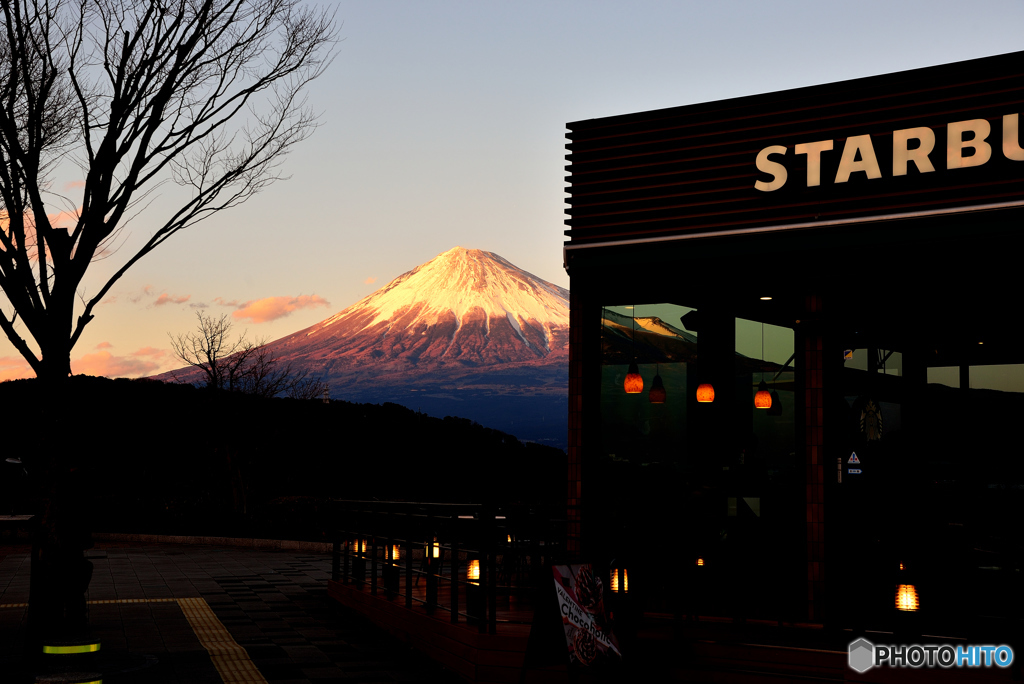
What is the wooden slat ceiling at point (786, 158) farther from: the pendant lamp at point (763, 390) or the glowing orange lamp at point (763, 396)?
the glowing orange lamp at point (763, 396)

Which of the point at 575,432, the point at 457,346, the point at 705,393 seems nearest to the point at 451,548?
the point at 575,432

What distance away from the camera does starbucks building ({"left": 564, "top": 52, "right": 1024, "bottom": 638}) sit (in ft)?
24.9

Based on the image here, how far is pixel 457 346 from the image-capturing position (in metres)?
157

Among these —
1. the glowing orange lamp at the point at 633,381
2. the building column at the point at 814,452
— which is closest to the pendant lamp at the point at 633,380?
the glowing orange lamp at the point at 633,381

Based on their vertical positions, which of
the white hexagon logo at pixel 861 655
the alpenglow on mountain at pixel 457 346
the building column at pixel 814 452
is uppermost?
the alpenglow on mountain at pixel 457 346

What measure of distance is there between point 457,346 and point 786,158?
149 metres

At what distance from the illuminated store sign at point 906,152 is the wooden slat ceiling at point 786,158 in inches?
2.0

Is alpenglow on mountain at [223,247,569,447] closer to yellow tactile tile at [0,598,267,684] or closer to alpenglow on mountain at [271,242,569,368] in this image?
alpenglow on mountain at [271,242,569,368]

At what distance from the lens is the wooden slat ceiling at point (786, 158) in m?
7.55

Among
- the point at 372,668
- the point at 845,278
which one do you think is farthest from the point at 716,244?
the point at 372,668

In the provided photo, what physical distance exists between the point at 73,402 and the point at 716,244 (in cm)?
626

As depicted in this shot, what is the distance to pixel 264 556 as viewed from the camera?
60.7 feet

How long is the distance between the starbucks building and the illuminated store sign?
0.05 ft

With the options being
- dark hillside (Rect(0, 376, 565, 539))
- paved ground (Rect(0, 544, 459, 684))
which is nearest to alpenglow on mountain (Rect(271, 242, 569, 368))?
dark hillside (Rect(0, 376, 565, 539))
